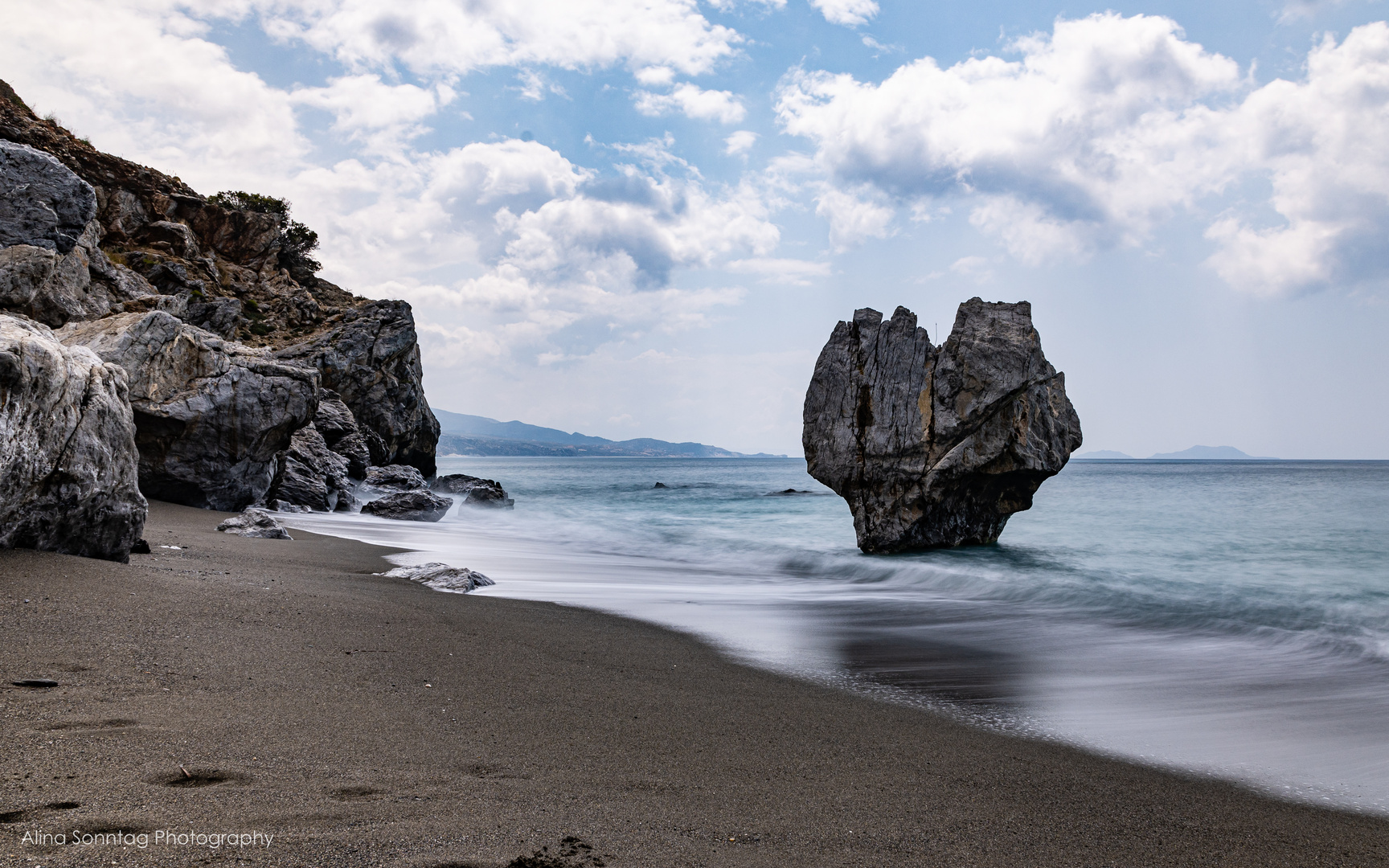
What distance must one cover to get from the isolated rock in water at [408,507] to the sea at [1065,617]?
96 cm

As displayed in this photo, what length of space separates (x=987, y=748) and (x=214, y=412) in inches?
651

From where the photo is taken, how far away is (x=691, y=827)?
9.77ft

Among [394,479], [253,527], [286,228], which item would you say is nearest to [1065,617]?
[253,527]

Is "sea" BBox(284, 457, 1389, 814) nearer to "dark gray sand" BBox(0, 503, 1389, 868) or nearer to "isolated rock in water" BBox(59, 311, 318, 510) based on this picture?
"dark gray sand" BBox(0, 503, 1389, 868)

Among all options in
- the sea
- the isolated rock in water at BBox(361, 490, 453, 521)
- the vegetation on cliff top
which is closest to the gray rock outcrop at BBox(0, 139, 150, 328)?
the sea

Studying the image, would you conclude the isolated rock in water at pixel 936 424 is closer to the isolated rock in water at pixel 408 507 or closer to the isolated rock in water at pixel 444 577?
the isolated rock in water at pixel 444 577

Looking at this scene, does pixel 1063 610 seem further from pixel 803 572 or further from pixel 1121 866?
pixel 1121 866

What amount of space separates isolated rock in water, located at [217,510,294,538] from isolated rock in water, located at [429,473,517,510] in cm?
1833

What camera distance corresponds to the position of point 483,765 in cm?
334

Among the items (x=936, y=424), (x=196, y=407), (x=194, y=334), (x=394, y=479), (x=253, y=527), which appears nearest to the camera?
(x=253, y=527)

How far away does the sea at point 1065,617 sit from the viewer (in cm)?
543

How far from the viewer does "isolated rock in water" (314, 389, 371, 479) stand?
26953 millimetres

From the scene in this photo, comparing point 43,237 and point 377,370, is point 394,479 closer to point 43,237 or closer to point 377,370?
point 377,370

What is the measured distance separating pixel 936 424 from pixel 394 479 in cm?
2143
